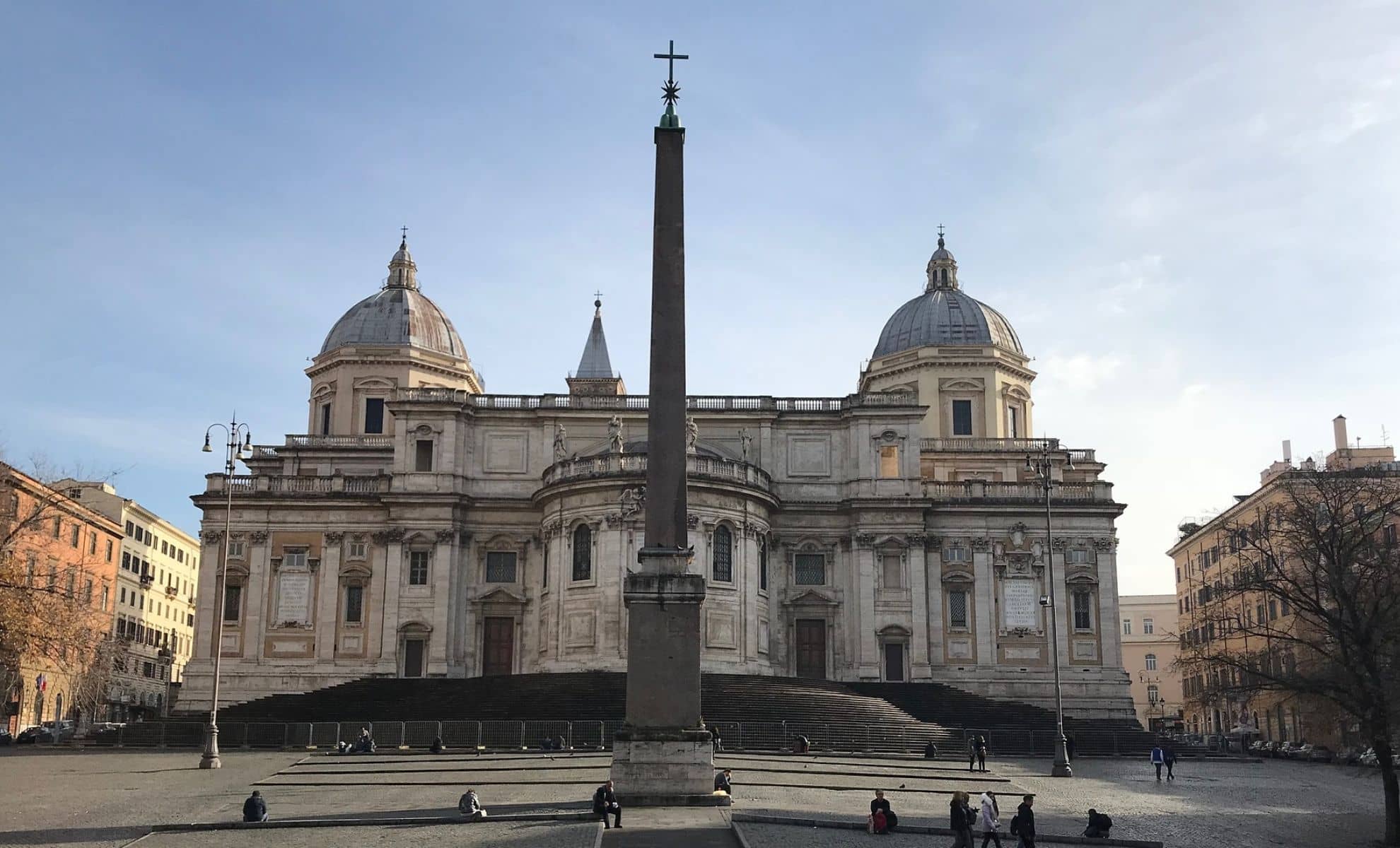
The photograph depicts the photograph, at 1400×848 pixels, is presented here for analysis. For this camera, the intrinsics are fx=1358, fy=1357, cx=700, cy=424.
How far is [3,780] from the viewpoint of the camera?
34156 millimetres

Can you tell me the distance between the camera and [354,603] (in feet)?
198

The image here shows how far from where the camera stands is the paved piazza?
22.8 metres

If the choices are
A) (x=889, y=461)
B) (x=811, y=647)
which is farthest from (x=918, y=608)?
(x=889, y=461)

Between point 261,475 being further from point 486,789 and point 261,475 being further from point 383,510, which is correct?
point 486,789

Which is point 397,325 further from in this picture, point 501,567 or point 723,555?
point 723,555

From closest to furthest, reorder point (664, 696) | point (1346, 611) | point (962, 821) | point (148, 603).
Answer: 1. point (962, 821)
2. point (664, 696)
3. point (1346, 611)
4. point (148, 603)

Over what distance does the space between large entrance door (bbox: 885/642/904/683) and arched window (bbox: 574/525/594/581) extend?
1369cm

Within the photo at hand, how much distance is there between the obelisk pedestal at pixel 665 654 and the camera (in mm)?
25562

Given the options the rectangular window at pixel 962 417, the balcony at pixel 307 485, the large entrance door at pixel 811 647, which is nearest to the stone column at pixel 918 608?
the large entrance door at pixel 811 647

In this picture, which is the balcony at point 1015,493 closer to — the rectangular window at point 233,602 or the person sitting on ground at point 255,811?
the rectangular window at point 233,602

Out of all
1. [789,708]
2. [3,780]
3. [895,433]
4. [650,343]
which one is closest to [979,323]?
[895,433]

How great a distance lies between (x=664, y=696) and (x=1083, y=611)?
39.2 meters

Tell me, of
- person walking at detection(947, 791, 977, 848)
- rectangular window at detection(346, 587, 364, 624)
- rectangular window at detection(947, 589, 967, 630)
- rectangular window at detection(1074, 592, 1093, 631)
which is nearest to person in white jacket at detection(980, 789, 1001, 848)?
person walking at detection(947, 791, 977, 848)

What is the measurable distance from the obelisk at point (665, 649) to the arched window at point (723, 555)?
2869cm
